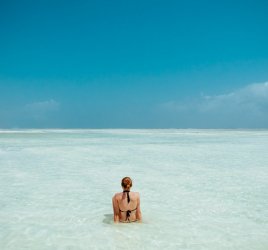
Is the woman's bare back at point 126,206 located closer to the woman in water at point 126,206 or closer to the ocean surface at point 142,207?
the woman in water at point 126,206

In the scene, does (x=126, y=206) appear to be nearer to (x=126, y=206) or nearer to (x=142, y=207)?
(x=126, y=206)

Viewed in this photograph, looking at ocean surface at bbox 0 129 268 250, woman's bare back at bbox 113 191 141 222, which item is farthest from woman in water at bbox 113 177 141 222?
ocean surface at bbox 0 129 268 250

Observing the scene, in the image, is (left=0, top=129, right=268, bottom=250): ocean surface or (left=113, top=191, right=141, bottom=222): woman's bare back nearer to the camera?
(left=0, top=129, right=268, bottom=250): ocean surface

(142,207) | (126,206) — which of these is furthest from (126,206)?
(142,207)

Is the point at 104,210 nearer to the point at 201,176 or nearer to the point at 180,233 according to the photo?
the point at 180,233

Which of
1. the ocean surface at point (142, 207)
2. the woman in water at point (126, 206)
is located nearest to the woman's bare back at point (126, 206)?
the woman in water at point (126, 206)

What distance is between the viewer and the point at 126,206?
15.0 ft

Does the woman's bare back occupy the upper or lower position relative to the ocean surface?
upper

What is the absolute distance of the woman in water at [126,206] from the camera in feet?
14.5

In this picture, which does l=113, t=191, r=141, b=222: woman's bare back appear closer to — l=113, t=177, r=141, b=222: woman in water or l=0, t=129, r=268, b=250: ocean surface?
l=113, t=177, r=141, b=222: woman in water

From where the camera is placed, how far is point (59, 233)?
4348mm

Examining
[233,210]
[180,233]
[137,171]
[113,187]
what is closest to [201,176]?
[137,171]

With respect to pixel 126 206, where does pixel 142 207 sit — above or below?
below

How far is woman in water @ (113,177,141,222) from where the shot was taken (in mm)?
4430
